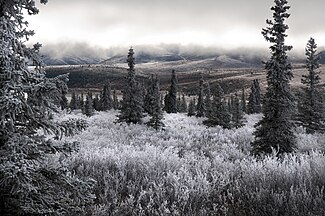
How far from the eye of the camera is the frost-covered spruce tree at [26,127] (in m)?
3.22

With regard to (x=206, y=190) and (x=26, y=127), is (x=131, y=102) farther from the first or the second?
(x=26, y=127)

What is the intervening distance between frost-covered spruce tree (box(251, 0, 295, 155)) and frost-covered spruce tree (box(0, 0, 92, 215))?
931cm

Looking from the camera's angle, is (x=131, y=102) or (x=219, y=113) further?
(x=219, y=113)

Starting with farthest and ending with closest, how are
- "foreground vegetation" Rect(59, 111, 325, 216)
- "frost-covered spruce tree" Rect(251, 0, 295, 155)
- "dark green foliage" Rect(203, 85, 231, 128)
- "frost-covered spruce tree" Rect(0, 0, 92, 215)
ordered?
"dark green foliage" Rect(203, 85, 231, 128), "frost-covered spruce tree" Rect(251, 0, 295, 155), "foreground vegetation" Rect(59, 111, 325, 216), "frost-covered spruce tree" Rect(0, 0, 92, 215)

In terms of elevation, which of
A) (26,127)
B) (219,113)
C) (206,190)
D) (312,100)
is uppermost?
(26,127)

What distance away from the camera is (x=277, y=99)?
13016mm

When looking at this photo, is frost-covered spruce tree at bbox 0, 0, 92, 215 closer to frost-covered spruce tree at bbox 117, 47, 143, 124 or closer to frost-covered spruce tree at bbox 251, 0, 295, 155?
frost-covered spruce tree at bbox 251, 0, 295, 155

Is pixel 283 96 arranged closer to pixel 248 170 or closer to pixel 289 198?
pixel 248 170

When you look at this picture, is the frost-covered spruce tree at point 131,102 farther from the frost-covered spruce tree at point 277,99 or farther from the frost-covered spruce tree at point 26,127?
the frost-covered spruce tree at point 26,127

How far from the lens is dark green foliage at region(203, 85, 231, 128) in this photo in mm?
35812

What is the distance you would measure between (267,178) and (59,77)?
3.35 metres

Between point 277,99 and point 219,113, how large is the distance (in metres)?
23.4

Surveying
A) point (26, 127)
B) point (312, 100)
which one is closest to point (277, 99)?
point (26, 127)

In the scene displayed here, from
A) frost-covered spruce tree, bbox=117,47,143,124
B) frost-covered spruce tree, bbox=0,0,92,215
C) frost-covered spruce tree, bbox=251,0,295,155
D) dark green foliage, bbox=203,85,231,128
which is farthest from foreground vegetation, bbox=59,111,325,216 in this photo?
dark green foliage, bbox=203,85,231,128
